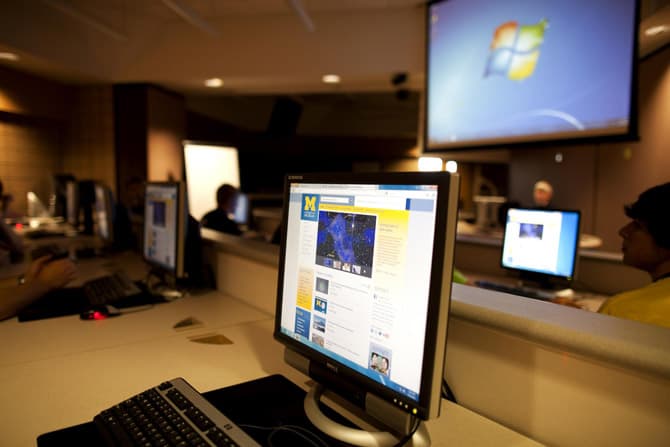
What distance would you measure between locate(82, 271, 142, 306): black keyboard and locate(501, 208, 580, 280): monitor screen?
1915mm

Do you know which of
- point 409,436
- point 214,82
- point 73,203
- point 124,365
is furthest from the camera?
point 214,82

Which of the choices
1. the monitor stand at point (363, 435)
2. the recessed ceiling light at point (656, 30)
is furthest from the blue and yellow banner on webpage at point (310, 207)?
the recessed ceiling light at point (656, 30)

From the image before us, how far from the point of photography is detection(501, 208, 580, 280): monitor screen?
2.13 meters

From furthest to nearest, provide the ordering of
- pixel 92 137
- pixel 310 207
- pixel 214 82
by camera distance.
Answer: pixel 92 137 → pixel 214 82 → pixel 310 207

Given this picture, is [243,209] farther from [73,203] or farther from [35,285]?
[35,285]

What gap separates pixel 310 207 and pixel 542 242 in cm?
173

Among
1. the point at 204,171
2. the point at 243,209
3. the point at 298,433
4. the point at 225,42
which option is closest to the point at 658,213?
the point at 298,433

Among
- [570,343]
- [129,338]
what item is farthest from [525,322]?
[129,338]

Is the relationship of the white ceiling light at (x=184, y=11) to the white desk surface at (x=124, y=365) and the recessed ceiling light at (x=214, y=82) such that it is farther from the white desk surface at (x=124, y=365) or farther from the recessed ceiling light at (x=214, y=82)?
the white desk surface at (x=124, y=365)

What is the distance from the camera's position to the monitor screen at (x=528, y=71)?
309 centimetres

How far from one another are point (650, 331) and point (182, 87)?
6.49 m

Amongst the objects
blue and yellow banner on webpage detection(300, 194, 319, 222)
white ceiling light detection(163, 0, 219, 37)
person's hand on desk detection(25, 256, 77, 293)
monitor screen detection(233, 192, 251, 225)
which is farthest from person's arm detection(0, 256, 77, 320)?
monitor screen detection(233, 192, 251, 225)

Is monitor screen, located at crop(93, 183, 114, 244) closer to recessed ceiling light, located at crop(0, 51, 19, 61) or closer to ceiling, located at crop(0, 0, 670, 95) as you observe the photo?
ceiling, located at crop(0, 0, 670, 95)

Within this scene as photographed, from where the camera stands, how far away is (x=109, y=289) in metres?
1.88
